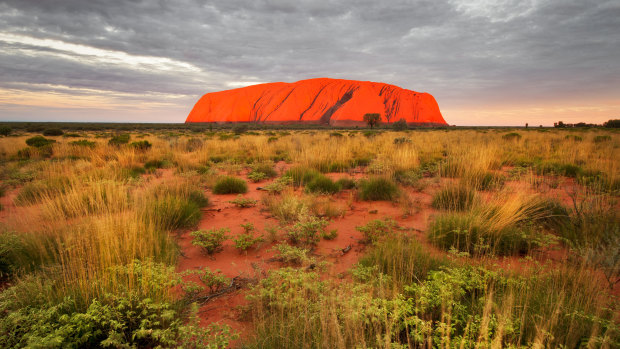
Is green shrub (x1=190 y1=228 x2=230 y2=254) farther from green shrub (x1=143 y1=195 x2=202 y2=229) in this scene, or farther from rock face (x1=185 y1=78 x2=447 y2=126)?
rock face (x1=185 y1=78 x2=447 y2=126)

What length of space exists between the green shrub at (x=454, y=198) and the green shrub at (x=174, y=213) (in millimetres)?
4291

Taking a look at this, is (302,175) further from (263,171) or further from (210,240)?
(210,240)

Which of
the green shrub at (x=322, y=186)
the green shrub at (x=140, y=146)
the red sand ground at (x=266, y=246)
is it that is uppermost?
the green shrub at (x=140, y=146)

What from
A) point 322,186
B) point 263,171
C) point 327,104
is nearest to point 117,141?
point 263,171

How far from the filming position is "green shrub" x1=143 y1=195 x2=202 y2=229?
3809 mm

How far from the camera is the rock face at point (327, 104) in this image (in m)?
77.5

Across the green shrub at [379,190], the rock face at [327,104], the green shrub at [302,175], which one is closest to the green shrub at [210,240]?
the green shrub at [302,175]

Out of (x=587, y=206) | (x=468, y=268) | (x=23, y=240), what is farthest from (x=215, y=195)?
(x=587, y=206)

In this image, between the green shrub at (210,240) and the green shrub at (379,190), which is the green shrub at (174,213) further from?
the green shrub at (379,190)

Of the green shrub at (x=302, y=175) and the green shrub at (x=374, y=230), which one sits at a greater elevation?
the green shrub at (x=302, y=175)

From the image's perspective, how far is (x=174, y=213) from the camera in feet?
13.2

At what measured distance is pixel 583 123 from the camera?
4075 centimetres

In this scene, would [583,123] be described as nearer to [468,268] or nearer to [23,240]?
[468,268]

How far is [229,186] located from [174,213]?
Result: 7.37 feet
